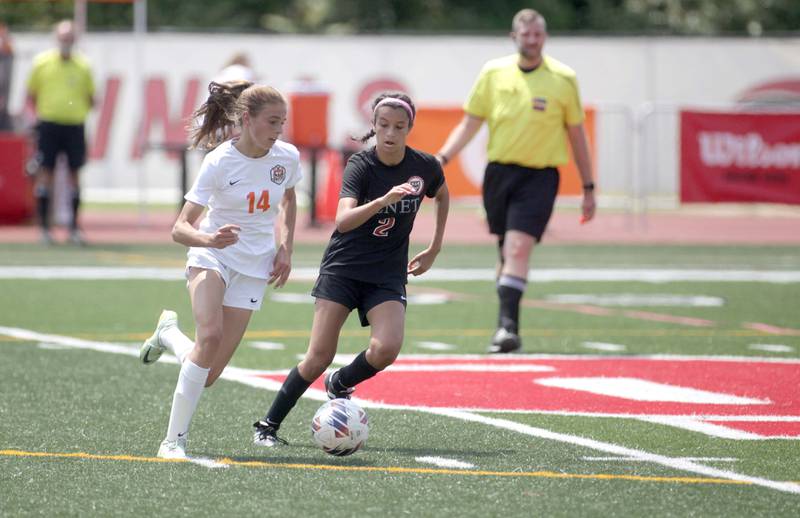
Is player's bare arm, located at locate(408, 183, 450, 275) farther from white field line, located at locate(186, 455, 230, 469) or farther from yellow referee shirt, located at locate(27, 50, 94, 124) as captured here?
yellow referee shirt, located at locate(27, 50, 94, 124)

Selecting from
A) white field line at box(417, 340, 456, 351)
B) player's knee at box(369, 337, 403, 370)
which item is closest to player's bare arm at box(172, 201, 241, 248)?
player's knee at box(369, 337, 403, 370)

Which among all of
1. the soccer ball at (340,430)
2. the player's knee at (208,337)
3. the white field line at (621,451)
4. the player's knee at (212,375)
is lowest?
the white field line at (621,451)

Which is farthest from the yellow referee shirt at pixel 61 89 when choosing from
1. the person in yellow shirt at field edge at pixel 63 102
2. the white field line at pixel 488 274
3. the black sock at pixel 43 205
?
the white field line at pixel 488 274

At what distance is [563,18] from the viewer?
41.7 metres

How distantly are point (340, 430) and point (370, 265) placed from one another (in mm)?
924

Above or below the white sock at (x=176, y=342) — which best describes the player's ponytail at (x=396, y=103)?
above

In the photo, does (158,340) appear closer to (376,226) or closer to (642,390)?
(376,226)

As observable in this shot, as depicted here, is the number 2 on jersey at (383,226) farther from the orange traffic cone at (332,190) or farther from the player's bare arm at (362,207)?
the orange traffic cone at (332,190)

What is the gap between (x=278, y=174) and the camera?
293 inches

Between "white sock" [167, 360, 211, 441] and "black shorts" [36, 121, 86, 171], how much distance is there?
12.5 m

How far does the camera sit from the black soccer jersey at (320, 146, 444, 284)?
24.6ft

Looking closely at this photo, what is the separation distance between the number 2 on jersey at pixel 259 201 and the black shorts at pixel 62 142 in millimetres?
12179

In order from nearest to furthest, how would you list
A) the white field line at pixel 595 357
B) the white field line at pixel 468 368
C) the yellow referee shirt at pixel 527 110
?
the white field line at pixel 468 368, the white field line at pixel 595 357, the yellow referee shirt at pixel 527 110

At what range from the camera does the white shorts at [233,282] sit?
7.30 meters
